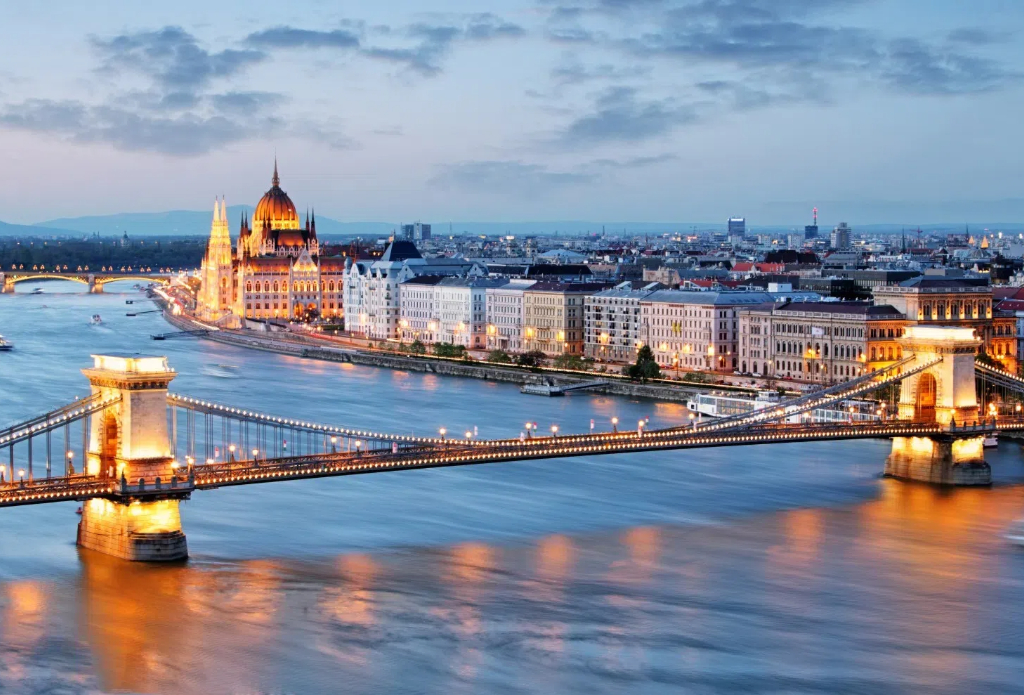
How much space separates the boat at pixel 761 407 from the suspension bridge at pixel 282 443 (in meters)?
0.61

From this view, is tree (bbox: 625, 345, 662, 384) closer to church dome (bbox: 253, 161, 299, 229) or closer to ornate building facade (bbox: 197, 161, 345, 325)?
ornate building facade (bbox: 197, 161, 345, 325)

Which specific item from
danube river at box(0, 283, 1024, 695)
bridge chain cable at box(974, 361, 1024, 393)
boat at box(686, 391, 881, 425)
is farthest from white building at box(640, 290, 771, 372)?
danube river at box(0, 283, 1024, 695)

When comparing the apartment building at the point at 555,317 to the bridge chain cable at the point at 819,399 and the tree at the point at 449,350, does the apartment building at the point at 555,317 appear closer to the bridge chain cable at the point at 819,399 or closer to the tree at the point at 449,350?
the tree at the point at 449,350

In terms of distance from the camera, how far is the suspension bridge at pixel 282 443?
21328 mm

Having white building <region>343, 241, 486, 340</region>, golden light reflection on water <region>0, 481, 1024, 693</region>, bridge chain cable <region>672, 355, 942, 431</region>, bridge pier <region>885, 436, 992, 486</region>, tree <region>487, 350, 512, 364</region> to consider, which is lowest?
golden light reflection on water <region>0, 481, 1024, 693</region>

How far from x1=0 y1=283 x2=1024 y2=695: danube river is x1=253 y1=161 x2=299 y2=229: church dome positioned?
59600 mm

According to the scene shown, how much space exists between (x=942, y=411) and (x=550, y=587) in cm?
1112

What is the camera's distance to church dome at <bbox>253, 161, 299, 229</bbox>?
292ft

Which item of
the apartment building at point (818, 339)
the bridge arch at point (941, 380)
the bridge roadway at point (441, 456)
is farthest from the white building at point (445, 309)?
the bridge roadway at point (441, 456)

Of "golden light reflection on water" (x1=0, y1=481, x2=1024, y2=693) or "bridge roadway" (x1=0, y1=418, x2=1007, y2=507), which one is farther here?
"bridge roadway" (x1=0, y1=418, x2=1007, y2=507)

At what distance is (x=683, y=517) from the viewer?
2544 cm

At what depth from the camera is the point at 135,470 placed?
69.9 ft

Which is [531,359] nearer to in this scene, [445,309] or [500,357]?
[500,357]

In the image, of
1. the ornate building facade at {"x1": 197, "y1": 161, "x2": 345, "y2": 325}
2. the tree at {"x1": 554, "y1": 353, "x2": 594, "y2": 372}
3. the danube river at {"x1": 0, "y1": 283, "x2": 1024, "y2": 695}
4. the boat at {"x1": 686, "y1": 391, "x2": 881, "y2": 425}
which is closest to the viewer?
the danube river at {"x1": 0, "y1": 283, "x2": 1024, "y2": 695}
